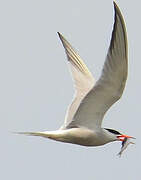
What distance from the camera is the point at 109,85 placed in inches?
325

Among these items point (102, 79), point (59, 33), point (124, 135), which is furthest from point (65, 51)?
point (102, 79)

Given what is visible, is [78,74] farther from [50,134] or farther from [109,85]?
[109,85]

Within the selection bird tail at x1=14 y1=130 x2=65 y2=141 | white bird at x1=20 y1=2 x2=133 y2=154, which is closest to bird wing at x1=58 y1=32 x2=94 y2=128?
white bird at x1=20 y1=2 x2=133 y2=154

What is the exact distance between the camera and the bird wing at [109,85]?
24.5ft

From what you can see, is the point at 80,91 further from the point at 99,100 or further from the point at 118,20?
the point at 118,20

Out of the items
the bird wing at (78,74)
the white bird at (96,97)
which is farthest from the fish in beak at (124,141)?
the bird wing at (78,74)

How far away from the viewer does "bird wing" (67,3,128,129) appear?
746 cm

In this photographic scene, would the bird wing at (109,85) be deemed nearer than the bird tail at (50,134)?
Yes

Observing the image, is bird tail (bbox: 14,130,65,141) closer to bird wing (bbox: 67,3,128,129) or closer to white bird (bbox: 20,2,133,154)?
white bird (bbox: 20,2,133,154)

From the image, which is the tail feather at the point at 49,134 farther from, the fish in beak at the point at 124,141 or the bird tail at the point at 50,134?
the fish in beak at the point at 124,141

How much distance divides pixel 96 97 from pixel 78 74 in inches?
87.3

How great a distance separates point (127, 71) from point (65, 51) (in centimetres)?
304

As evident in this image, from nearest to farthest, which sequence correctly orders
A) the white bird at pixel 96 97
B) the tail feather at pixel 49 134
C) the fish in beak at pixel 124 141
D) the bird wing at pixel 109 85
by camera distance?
the bird wing at pixel 109 85, the white bird at pixel 96 97, the tail feather at pixel 49 134, the fish in beak at pixel 124 141

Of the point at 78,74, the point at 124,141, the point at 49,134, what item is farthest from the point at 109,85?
the point at 78,74
